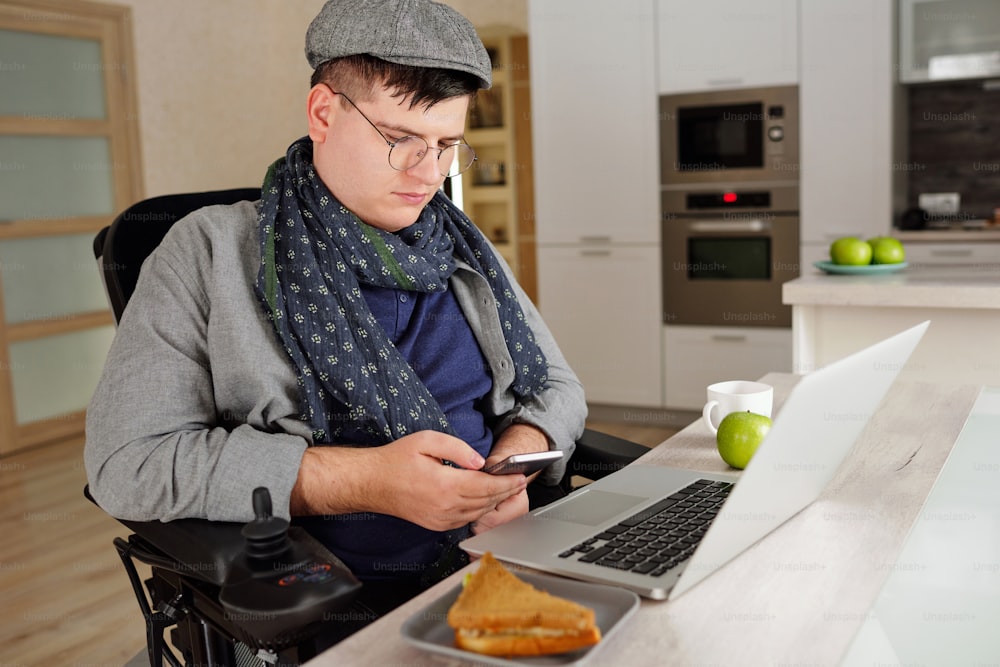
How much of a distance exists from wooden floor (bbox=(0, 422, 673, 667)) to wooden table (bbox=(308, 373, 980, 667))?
6.32ft

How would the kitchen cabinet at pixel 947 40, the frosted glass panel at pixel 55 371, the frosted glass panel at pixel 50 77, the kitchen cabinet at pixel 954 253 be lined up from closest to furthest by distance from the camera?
the kitchen cabinet at pixel 954 253 < the kitchen cabinet at pixel 947 40 < the frosted glass panel at pixel 50 77 < the frosted glass panel at pixel 55 371

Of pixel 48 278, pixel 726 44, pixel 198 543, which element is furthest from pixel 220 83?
pixel 198 543

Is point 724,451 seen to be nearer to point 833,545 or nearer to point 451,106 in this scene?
point 833,545

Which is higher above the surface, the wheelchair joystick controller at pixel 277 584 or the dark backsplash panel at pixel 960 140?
the dark backsplash panel at pixel 960 140

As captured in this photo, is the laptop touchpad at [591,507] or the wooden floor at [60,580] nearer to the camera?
the laptop touchpad at [591,507]

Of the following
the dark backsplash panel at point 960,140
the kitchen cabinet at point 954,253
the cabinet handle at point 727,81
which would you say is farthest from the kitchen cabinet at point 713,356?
the cabinet handle at point 727,81

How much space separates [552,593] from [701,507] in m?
0.32

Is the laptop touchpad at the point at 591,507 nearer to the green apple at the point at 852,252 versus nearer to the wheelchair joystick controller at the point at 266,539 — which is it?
the wheelchair joystick controller at the point at 266,539

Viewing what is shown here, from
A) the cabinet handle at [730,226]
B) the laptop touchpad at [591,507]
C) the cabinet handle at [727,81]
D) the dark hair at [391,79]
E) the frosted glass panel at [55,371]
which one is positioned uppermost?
the cabinet handle at [727,81]

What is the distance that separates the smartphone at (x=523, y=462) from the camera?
113cm

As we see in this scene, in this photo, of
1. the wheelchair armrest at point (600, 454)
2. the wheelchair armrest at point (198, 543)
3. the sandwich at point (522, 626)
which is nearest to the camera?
the sandwich at point (522, 626)

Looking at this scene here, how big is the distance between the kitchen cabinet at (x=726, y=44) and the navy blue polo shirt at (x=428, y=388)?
308cm

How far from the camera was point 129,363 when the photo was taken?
4.03 feet

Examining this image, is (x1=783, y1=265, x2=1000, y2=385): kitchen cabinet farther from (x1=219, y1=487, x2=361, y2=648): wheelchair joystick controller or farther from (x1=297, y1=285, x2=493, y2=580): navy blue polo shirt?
(x1=219, y1=487, x2=361, y2=648): wheelchair joystick controller
